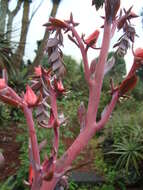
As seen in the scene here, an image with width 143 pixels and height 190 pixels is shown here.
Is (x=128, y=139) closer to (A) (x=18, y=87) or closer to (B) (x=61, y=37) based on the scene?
(A) (x=18, y=87)

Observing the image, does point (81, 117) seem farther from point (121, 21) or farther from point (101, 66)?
point (121, 21)

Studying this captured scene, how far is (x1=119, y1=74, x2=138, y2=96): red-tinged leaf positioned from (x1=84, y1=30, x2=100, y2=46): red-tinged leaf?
0.55ft

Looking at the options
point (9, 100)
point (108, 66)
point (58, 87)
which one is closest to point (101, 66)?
point (108, 66)

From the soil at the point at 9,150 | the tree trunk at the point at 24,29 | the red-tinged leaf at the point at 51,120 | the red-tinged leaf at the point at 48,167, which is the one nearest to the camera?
the red-tinged leaf at the point at 48,167

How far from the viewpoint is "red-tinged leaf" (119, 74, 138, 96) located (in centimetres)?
68

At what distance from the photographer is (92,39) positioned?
2.63 feet

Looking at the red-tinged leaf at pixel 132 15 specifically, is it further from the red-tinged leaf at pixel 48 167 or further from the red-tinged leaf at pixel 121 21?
the red-tinged leaf at pixel 48 167

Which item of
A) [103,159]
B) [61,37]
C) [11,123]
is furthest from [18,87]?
[61,37]

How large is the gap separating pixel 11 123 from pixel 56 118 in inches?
185

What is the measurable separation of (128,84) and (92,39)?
182 mm

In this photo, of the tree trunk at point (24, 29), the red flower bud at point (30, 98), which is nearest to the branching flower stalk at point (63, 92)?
the red flower bud at point (30, 98)

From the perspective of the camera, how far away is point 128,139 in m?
4.39

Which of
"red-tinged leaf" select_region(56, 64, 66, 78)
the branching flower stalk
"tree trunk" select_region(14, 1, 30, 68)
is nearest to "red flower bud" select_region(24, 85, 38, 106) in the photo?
the branching flower stalk

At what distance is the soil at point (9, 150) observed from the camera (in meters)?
3.67
